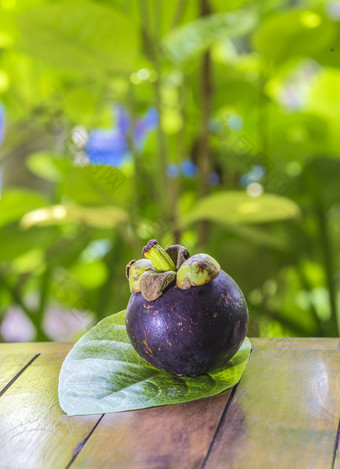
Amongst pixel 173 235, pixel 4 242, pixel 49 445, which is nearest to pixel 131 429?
pixel 49 445

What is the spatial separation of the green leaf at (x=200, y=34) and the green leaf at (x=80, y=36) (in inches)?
3.0

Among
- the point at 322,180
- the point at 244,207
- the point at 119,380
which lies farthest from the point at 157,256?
the point at 322,180

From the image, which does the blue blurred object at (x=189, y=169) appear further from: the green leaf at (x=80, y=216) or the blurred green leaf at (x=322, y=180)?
the green leaf at (x=80, y=216)

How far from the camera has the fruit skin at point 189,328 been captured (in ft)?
1.86

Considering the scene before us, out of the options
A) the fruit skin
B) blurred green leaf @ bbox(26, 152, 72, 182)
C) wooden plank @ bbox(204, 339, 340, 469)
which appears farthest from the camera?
blurred green leaf @ bbox(26, 152, 72, 182)

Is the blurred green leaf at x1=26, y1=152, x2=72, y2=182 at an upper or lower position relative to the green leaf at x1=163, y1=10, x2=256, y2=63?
lower

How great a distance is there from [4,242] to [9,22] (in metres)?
0.48

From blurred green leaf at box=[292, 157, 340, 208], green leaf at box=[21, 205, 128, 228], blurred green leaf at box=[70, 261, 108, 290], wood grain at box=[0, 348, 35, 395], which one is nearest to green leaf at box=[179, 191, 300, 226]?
green leaf at box=[21, 205, 128, 228]

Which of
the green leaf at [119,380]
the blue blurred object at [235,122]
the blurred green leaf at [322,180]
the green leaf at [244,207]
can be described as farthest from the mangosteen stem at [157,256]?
the blue blurred object at [235,122]

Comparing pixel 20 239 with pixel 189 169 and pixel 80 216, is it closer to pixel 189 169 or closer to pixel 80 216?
pixel 80 216

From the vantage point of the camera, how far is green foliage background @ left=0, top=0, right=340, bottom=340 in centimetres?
114

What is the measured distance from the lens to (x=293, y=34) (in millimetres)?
1313

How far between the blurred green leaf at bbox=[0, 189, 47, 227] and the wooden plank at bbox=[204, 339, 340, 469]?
76 cm

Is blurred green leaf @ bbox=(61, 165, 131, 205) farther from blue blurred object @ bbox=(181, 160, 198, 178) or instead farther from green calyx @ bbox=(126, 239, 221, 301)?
green calyx @ bbox=(126, 239, 221, 301)
